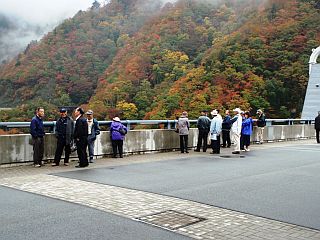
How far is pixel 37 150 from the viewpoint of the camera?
39.2 ft

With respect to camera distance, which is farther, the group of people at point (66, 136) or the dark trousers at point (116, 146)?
the dark trousers at point (116, 146)

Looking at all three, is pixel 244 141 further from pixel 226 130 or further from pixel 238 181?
pixel 238 181

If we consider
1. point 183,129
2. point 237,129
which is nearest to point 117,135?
point 183,129

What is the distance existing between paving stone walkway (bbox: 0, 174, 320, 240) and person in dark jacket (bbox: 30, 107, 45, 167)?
106 inches

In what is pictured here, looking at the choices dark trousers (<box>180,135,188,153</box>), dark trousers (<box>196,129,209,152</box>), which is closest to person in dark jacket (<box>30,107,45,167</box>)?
dark trousers (<box>180,135,188,153</box>)

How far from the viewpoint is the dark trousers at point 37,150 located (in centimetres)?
1194

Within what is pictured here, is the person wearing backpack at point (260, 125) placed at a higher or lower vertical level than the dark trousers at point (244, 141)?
higher

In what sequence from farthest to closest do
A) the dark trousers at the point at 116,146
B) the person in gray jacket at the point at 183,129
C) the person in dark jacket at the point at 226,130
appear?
the person in dark jacket at the point at 226,130
the person in gray jacket at the point at 183,129
the dark trousers at the point at 116,146

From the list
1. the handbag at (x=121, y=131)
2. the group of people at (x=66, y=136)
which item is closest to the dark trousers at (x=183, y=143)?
the handbag at (x=121, y=131)

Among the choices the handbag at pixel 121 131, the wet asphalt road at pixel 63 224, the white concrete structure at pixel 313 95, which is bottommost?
the wet asphalt road at pixel 63 224

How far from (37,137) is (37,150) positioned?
14.2 inches

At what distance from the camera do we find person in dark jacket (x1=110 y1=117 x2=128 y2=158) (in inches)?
553

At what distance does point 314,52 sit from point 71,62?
65.4 m

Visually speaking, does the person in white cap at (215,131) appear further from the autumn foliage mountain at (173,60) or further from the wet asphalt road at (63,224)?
the autumn foliage mountain at (173,60)
